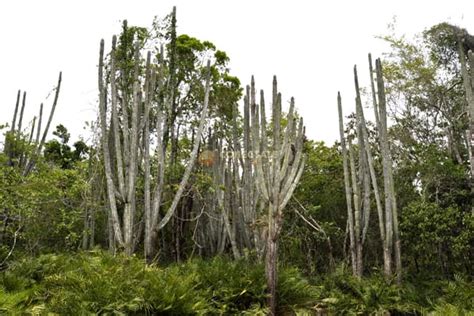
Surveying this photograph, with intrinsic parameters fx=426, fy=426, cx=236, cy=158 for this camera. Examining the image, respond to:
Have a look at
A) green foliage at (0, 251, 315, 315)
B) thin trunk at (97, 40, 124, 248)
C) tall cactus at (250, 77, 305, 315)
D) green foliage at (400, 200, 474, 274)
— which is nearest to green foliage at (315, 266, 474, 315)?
green foliage at (0, 251, 315, 315)

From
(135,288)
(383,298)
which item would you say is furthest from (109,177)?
(383,298)

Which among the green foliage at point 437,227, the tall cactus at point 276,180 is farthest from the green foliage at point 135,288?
the green foliage at point 437,227

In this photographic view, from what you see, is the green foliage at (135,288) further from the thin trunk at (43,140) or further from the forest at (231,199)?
the thin trunk at (43,140)

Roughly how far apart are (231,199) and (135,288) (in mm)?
5918

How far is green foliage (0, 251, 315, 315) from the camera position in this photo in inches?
229

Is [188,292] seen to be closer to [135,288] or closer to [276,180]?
[135,288]

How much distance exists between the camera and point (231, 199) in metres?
11.9

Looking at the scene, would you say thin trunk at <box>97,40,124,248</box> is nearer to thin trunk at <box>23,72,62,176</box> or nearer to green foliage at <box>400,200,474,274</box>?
thin trunk at <box>23,72,62,176</box>

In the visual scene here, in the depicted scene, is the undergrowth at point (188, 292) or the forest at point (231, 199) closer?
the undergrowth at point (188, 292)

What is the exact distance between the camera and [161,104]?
9.78 metres

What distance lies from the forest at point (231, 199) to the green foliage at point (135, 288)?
0.03m

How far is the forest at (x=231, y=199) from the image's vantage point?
7.28m

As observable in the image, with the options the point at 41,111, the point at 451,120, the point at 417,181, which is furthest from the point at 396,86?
the point at 41,111

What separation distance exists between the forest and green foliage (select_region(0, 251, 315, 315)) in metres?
0.03
